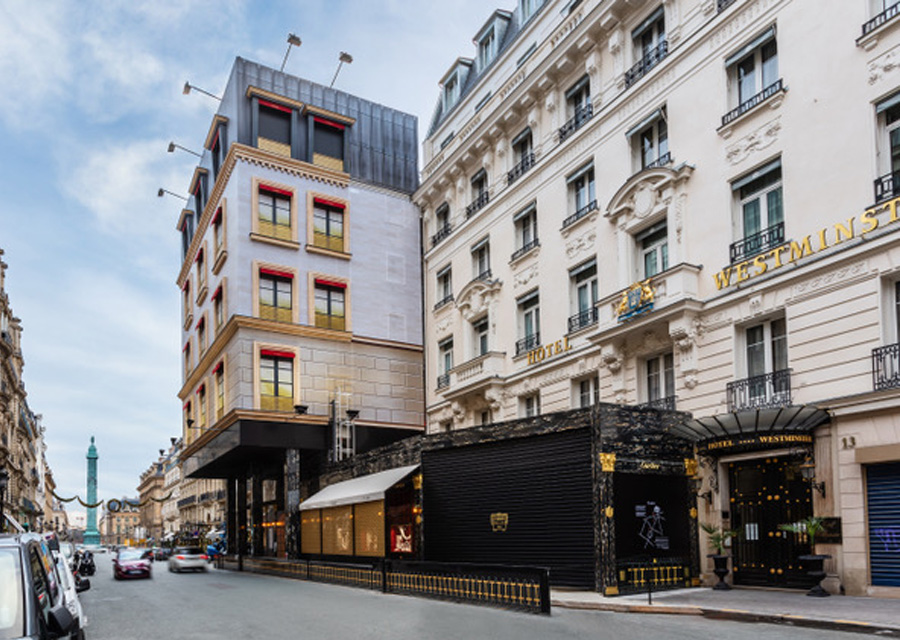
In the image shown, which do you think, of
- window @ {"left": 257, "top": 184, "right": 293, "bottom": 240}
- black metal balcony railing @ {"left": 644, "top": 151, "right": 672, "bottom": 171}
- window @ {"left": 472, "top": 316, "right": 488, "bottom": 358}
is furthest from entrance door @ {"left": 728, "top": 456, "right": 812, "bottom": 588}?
window @ {"left": 257, "top": 184, "right": 293, "bottom": 240}

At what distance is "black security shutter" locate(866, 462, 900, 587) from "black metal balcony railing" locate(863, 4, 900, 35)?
29.0 feet

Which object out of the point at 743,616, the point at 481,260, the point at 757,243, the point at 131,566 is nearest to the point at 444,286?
the point at 481,260

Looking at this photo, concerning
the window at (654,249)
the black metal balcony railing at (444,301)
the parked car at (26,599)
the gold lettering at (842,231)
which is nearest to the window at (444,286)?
the black metal balcony railing at (444,301)

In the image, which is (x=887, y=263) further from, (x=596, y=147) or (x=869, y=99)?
(x=596, y=147)

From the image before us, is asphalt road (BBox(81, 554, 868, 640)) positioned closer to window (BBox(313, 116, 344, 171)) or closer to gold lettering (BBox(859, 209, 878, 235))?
gold lettering (BBox(859, 209, 878, 235))

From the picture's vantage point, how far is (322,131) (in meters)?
38.8

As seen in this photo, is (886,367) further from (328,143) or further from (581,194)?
(328,143)

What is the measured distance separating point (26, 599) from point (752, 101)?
18.8 m

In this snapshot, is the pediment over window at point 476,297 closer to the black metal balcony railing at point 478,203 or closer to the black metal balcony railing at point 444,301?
the black metal balcony railing at point 444,301

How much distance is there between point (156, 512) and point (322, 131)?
450ft

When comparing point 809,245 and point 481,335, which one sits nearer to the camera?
point 809,245

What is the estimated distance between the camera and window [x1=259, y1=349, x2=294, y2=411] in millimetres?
34000

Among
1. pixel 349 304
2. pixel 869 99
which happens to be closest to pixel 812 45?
pixel 869 99

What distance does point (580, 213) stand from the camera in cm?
2558
